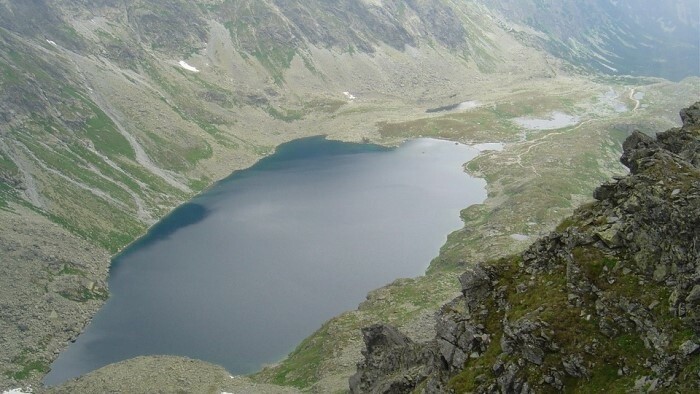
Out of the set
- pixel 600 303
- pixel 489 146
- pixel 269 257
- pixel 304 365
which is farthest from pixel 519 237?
pixel 489 146

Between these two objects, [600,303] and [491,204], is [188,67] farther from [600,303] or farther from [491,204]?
[600,303]

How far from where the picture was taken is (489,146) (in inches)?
6629

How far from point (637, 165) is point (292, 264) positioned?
6993 centimetres

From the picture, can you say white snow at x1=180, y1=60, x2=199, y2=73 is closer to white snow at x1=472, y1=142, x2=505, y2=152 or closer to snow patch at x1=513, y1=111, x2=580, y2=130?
white snow at x1=472, y1=142, x2=505, y2=152

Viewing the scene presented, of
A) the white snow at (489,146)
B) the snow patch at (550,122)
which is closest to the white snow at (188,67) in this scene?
the white snow at (489,146)

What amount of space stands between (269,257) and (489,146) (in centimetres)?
9440

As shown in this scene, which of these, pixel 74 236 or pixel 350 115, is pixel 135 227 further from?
pixel 350 115

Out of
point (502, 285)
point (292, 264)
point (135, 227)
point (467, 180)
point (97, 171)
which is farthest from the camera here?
point (467, 180)

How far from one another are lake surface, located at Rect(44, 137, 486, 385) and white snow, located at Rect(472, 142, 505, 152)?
46.9 ft

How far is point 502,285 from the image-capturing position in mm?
28891

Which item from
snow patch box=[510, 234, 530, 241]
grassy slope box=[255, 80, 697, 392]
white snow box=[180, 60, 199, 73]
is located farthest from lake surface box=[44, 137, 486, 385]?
white snow box=[180, 60, 199, 73]

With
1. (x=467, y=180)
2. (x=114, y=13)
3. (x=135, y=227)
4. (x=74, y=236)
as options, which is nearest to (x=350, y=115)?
(x=467, y=180)

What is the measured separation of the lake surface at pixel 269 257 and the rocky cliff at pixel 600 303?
44.0 metres

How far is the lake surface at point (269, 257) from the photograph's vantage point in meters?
72.7
